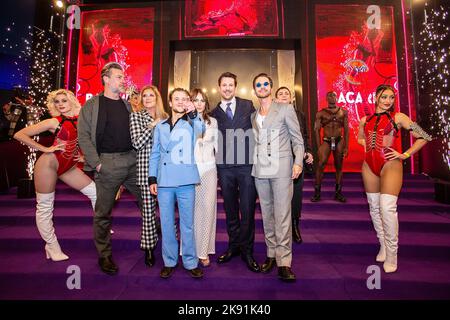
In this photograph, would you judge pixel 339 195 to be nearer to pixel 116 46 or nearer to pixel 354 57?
pixel 354 57

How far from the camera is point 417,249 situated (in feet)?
10.6

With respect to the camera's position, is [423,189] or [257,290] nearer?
[257,290]

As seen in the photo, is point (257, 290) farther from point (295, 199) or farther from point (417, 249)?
point (417, 249)

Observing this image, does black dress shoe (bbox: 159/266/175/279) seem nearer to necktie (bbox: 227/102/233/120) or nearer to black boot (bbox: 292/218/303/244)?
black boot (bbox: 292/218/303/244)

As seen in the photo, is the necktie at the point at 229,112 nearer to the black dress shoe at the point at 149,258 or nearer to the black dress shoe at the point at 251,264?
the black dress shoe at the point at 251,264

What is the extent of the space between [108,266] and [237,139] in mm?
1921

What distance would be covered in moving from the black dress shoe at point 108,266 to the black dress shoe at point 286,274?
1704 mm

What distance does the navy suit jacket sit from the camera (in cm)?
287

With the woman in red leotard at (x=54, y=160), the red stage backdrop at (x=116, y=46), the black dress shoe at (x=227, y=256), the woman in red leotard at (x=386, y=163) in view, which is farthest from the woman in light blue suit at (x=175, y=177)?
the red stage backdrop at (x=116, y=46)

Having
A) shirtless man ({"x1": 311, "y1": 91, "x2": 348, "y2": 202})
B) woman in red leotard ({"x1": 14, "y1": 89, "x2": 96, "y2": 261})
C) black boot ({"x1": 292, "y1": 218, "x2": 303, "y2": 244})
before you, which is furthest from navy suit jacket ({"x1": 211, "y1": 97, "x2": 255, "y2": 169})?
shirtless man ({"x1": 311, "y1": 91, "x2": 348, "y2": 202})

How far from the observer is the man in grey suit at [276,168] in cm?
260

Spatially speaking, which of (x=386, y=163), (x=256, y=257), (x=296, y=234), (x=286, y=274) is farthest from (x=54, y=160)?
(x=386, y=163)
